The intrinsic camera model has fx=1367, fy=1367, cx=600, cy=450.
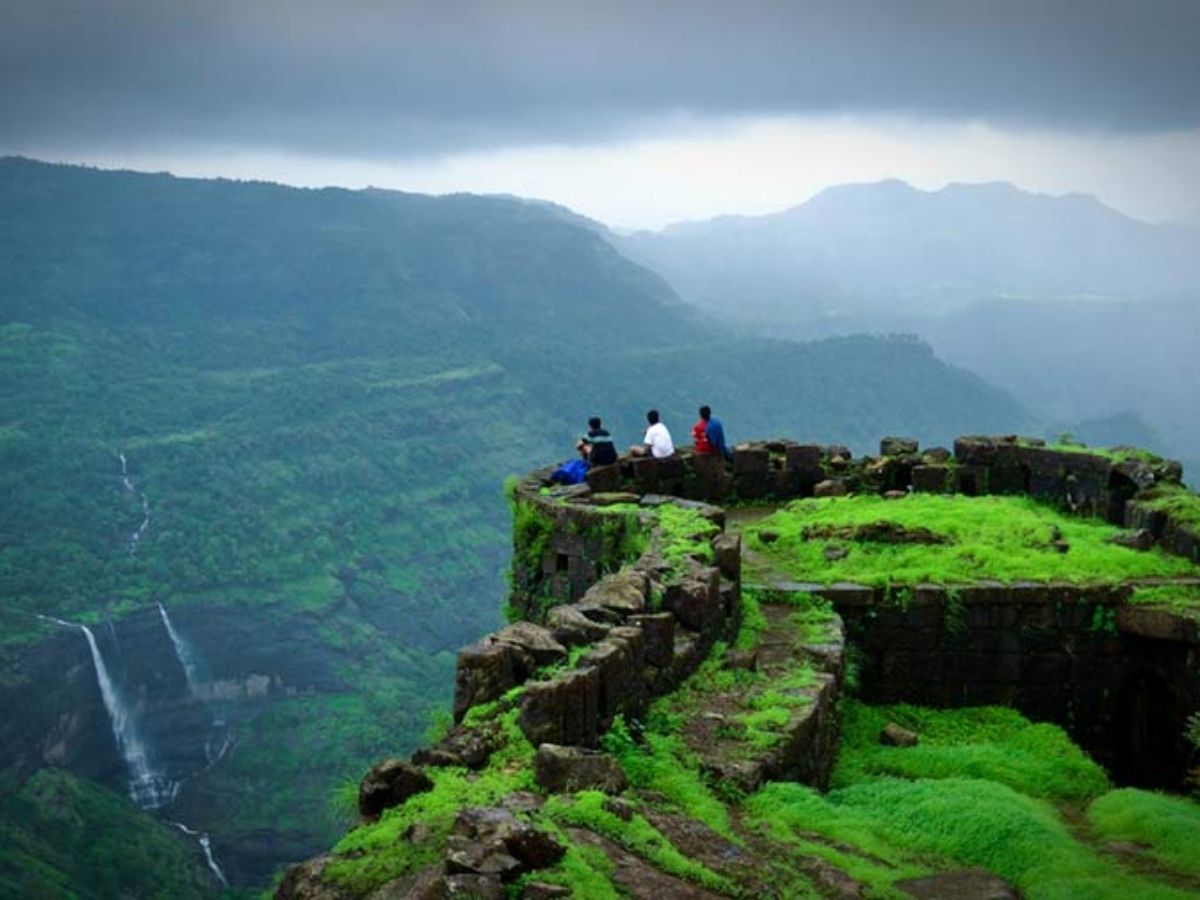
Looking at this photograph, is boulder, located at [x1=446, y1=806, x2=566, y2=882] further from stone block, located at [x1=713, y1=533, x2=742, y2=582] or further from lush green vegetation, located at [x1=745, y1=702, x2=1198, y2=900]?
stone block, located at [x1=713, y1=533, x2=742, y2=582]

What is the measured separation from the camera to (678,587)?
42.8 feet

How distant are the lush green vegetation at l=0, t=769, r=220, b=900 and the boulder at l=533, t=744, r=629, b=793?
68757 millimetres

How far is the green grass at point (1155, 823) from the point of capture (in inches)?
407

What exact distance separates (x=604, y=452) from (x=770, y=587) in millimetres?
6453

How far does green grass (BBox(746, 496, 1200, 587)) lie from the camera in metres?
17.4

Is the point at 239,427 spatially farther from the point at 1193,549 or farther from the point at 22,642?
the point at 1193,549

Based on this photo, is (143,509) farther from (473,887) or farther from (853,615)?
(473,887)

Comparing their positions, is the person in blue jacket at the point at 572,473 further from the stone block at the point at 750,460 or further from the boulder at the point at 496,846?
the boulder at the point at 496,846

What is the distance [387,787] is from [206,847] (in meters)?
77.7

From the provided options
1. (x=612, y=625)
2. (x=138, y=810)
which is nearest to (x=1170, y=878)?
(x=612, y=625)

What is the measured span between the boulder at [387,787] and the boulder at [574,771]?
2.36ft

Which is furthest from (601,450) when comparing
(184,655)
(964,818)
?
(184,655)

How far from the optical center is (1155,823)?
1115 centimetres

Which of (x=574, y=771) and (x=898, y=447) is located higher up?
(x=898, y=447)
